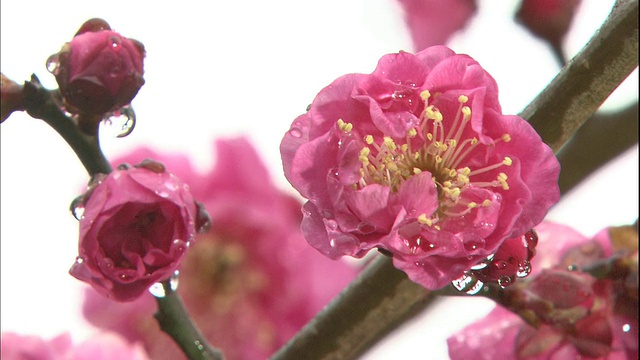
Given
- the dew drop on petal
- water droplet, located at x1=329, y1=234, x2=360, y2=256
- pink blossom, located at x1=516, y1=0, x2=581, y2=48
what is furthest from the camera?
pink blossom, located at x1=516, y1=0, x2=581, y2=48

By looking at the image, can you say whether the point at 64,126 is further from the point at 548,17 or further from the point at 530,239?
the point at 548,17

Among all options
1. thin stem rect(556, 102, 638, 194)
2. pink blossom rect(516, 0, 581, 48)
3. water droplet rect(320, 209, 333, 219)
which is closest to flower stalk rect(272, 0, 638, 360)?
water droplet rect(320, 209, 333, 219)

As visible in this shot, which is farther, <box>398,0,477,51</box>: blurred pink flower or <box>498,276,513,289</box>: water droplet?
<box>398,0,477,51</box>: blurred pink flower

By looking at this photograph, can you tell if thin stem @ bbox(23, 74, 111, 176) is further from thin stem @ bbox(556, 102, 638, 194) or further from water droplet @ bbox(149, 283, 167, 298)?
thin stem @ bbox(556, 102, 638, 194)

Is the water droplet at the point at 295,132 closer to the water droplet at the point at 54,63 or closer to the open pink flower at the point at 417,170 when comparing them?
the open pink flower at the point at 417,170

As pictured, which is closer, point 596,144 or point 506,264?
point 506,264

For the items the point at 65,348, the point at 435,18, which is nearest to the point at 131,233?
the point at 65,348

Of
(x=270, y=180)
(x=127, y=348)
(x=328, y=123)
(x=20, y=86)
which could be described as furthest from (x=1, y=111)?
(x=270, y=180)
